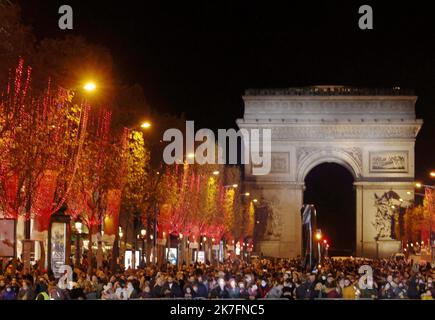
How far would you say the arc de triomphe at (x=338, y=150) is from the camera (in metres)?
112

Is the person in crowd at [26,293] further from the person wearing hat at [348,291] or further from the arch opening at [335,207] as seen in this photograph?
the arch opening at [335,207]

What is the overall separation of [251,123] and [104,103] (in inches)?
2564

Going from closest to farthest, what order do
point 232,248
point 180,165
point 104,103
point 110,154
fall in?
1. point 110,154
2. point 104,103
3. point 180,165
4. point 232,248

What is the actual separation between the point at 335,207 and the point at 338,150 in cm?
5181

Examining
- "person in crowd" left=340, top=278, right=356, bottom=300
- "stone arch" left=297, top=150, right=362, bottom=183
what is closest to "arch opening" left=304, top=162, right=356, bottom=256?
"stone arch" left=297, top=150, right=362, bottom=183

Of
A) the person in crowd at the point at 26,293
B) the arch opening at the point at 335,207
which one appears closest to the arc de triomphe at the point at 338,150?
the arch opening at the point at 335,207

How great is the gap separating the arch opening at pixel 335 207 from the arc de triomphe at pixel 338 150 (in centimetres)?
4576

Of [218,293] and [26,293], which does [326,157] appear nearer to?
[218,293]

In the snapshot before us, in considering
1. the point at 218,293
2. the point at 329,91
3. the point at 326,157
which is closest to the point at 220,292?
the point at 218,293

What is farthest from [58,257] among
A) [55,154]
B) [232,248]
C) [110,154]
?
[232,248]

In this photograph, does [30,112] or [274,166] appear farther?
[274,166]
